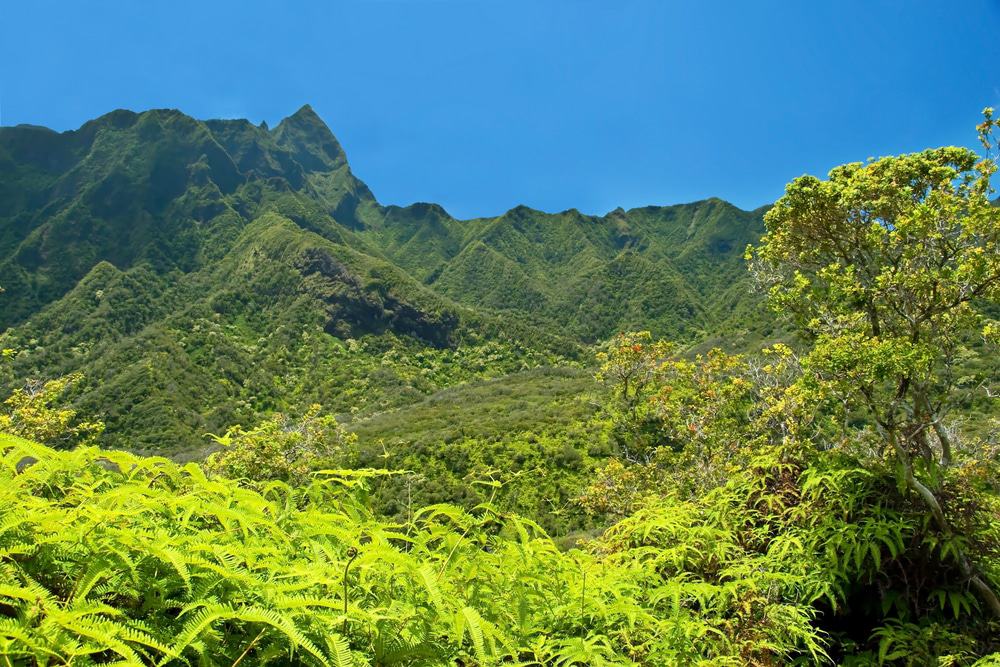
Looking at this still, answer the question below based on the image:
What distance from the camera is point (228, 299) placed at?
122 meters

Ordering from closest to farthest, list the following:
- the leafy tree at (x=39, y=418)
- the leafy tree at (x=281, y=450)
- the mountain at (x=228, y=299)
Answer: the leafy tree at (x=281, y=450)
the leafy tree at (x=39, y=418)
the mountain at (x=228, y=299)

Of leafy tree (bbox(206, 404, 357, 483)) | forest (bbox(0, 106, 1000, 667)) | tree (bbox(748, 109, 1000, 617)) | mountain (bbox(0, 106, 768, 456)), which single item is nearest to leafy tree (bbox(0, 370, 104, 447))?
forest (bbox(0, 106, 1000, 667))

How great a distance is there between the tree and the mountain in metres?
64.6

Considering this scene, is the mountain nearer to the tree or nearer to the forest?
the forest

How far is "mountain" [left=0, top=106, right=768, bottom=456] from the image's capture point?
303ft

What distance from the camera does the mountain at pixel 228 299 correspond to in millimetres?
92375

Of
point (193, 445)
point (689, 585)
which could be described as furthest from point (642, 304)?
point (689, 585)

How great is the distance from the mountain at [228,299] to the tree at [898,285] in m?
64.6

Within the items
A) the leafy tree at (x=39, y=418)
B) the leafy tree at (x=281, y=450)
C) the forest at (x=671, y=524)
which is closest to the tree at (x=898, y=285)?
the forest at (x=671, y=524)

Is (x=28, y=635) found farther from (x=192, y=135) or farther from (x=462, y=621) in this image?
(x=192, y=135)

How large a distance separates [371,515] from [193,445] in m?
83.9

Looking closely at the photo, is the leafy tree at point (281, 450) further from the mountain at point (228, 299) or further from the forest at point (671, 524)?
the mountain at point (228, 299)

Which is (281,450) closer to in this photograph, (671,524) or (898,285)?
(671,524)

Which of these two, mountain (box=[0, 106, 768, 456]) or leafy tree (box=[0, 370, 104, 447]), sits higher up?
mountain (box=[0, 106, 768, 456])
